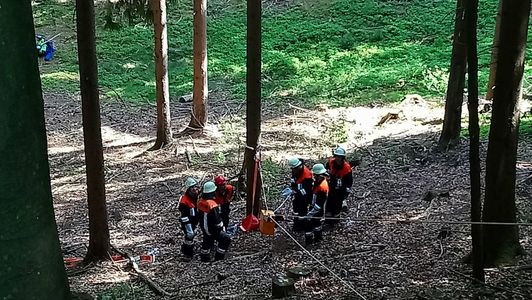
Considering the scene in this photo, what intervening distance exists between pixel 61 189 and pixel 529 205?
989 centimetres

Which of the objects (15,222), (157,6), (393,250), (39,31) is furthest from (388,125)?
(39,31)

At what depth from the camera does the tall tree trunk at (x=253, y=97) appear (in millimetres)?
9508

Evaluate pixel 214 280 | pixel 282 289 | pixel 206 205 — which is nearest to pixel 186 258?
pixel 206 205

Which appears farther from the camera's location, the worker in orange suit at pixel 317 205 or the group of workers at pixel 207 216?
the worker in orange suit at pixel 317 205

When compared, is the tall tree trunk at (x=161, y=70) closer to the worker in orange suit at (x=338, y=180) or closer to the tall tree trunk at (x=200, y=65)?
the tall tree trunk at (x=200, y=65)

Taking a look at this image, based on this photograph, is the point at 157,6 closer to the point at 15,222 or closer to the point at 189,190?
the point at 189,190

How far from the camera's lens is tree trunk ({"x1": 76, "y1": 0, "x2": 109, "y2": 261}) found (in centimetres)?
786

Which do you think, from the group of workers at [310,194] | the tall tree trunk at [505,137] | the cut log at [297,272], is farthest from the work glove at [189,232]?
the tall tree trunk at [505,137]

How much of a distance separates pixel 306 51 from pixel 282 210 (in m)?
15.0

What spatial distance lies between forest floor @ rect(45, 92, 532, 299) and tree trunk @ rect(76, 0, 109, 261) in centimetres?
45

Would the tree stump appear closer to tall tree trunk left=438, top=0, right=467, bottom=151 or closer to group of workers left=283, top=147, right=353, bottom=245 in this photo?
group of workers left=283, top=147, right=353, bottom=245

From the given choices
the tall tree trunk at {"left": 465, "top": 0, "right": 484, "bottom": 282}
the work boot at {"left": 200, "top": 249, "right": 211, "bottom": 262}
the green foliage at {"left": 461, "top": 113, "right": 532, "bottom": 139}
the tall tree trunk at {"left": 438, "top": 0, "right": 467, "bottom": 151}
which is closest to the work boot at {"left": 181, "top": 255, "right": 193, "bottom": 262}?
the work boot at {"left": 200, "top": 249, "right": 211, "bottom": 262}

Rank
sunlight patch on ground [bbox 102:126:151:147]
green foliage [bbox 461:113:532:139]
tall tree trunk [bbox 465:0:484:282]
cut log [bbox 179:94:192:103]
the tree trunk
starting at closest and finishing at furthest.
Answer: tall tree trunk [bbox 465:0:484:282], the tree trunk, green foliage [bbox 461:113:532:139], sunlight patch on ground [bbox 102:126:151:147], cut log [bbox 179:94:192:103]

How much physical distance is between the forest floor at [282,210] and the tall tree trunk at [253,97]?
76 centimetres
